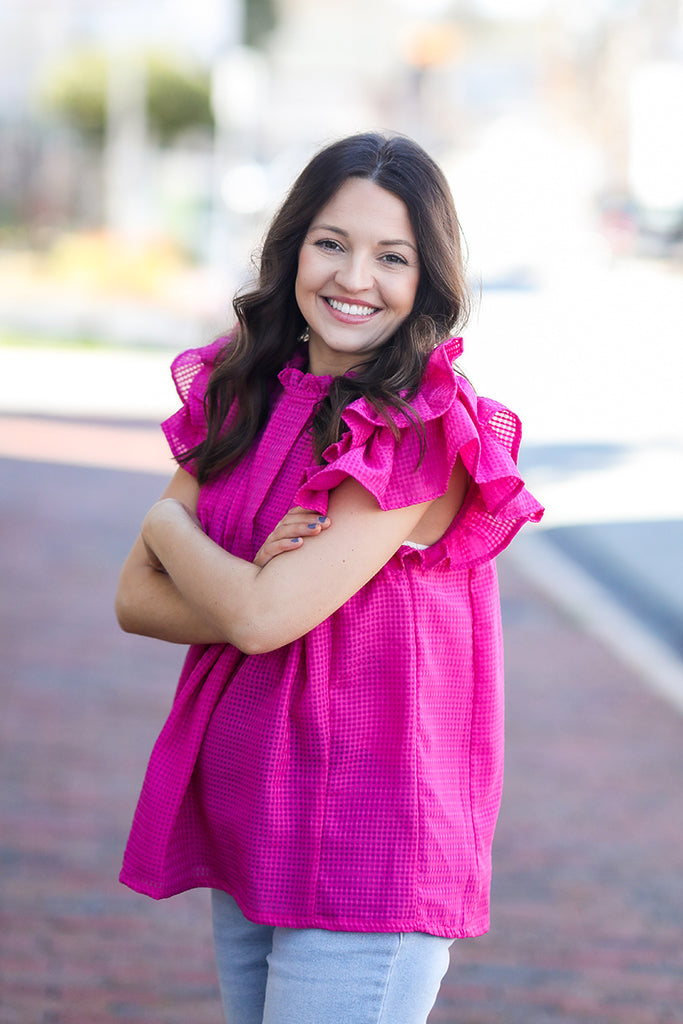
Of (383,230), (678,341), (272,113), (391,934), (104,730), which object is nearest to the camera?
(391,934)

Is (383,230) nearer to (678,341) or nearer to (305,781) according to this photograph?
(305,781)

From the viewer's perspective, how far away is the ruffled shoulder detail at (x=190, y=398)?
237 cm

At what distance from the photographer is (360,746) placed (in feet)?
6.61

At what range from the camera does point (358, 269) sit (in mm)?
2086

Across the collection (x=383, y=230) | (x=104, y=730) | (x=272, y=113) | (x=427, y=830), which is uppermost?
(x=383, y=230)

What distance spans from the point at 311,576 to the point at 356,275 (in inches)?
17.9

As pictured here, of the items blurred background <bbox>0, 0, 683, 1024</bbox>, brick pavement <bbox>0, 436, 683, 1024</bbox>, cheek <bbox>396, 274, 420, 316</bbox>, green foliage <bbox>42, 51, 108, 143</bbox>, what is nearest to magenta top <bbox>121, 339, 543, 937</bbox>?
cheek <bbox>396, 274, 420, 316</bbox>

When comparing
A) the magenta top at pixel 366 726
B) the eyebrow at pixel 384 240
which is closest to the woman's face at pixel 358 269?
the eyebrow at pixel 384 240

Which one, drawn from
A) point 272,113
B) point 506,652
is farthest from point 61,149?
point 272,113

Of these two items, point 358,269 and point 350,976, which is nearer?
point 350,976

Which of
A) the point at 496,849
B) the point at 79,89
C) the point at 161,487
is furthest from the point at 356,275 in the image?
the point at 79,89

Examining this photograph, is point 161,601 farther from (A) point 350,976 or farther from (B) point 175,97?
(B) point 175,97

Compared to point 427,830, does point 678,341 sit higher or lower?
lower

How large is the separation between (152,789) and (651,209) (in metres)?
43.1
